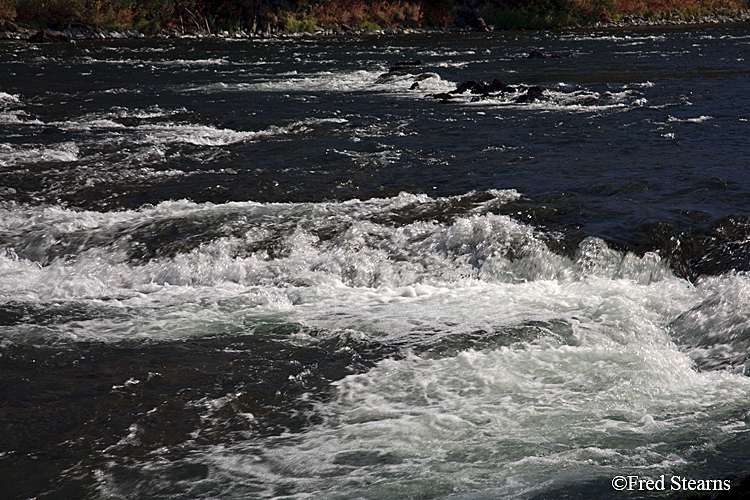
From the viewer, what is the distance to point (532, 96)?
1850 centimetres

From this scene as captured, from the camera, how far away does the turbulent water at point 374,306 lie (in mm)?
4258

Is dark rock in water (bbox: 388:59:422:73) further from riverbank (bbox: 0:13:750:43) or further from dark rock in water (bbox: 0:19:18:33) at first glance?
dark rock in water (bbox: 0:19:18:33)

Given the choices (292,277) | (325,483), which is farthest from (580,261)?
(325,483)

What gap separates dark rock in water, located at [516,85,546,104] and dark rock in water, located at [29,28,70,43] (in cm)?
3080

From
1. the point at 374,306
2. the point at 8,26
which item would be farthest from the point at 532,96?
the point at 8,26

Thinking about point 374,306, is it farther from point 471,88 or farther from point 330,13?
point 330,13

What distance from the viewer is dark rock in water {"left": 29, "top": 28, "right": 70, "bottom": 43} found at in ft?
128

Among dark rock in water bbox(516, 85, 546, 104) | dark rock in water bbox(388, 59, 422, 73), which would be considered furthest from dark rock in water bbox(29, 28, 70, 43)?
dark rock in water bbox(516, 85, 546, 104)

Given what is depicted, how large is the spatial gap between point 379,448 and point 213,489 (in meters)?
1.04

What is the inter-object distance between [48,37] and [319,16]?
2045 cm

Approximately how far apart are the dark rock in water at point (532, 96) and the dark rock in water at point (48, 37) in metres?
30.8

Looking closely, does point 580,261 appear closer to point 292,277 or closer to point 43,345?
point 292,277

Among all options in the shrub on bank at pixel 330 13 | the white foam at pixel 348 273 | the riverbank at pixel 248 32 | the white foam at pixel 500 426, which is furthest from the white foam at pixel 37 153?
the shrub on bank at pixel 330 13

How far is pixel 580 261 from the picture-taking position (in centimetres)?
748
